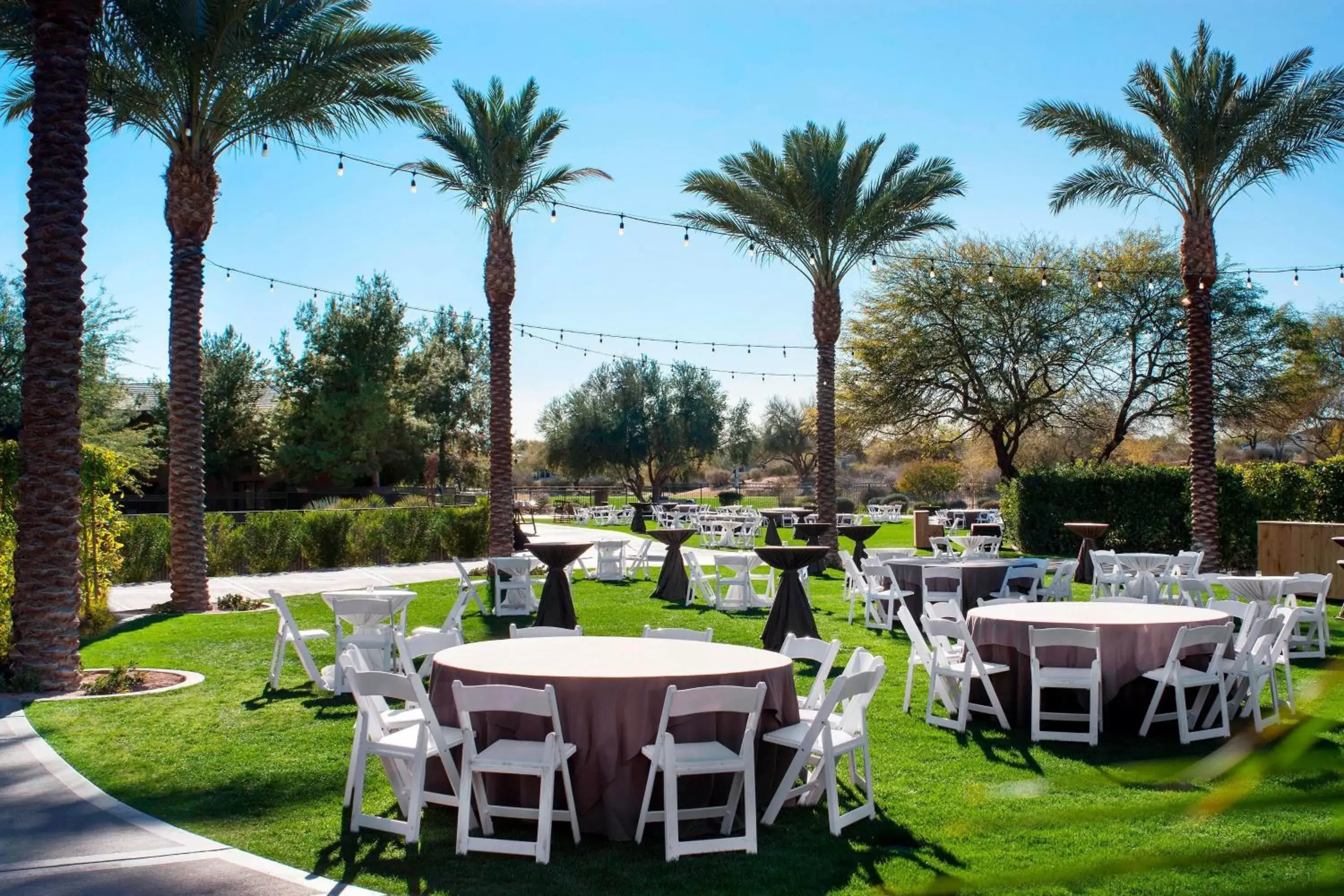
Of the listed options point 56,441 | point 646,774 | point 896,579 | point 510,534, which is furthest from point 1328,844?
point 510,534

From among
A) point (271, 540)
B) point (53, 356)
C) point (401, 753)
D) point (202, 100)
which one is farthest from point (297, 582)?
point (401, 753)

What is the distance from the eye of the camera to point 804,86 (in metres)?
17.0

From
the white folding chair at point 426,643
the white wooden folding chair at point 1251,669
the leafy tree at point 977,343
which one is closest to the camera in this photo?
the white folding chair at point 426,643

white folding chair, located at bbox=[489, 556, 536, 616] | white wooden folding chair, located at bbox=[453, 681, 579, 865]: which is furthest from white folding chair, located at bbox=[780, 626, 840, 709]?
white folding chair, located at bbox=[489, 556, 536, 616]

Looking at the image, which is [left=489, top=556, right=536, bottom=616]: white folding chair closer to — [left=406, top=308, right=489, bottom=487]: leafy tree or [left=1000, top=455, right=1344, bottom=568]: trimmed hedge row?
[left=1000, top=455, right=1344, bottom=568]: trimmed hedge row

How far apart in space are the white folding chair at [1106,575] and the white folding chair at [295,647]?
10.2 meters

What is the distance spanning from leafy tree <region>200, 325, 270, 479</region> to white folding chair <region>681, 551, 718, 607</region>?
78.0 feet

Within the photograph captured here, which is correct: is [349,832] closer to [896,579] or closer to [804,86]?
[896,579]

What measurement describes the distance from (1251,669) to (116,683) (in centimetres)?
937

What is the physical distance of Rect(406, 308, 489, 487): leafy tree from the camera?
43688 mm

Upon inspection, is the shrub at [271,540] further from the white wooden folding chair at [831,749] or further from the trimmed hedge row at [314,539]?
the white wooden folding chair at [831,749]

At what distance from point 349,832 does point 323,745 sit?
2040mm

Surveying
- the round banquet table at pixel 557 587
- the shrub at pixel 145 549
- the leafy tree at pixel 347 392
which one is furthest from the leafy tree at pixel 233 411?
the round banquet table at pixel 557 587

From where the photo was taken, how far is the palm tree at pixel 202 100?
1429 cm
